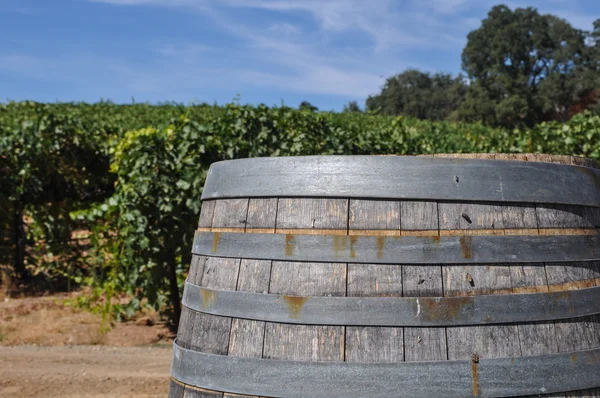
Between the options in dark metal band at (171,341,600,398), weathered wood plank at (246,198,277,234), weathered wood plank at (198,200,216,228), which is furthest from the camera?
weathered wood plank at (198,200,216,228)

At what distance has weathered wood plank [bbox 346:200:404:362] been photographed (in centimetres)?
185

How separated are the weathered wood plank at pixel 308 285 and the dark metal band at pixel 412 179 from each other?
0.05 metres

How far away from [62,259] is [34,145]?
1658mm

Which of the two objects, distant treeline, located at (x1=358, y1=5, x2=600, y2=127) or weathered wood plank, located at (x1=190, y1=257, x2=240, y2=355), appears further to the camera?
distant treeline, located at (x1=358, y1=5, x2=600, y2=127)

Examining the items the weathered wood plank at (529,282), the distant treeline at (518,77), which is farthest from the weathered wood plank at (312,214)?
the distant treeline at (518,77)

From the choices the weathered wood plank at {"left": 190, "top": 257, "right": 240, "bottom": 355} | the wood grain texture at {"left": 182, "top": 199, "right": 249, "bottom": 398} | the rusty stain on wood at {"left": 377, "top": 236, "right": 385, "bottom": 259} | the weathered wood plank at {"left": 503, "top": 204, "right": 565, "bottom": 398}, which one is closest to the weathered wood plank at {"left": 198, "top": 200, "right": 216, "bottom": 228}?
the wood grain texture at {"left": 182, "top": 199, "right": 249, "bottom": 398}

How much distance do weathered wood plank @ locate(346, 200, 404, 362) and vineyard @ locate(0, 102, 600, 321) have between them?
4096 millimetres

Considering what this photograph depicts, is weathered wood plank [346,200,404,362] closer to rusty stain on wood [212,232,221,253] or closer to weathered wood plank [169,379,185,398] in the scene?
rusty stain on wood [212,232,221,253]

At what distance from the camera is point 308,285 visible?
75.8 inches

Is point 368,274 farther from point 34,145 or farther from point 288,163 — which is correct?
point 34,145

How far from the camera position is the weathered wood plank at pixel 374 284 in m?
1.85

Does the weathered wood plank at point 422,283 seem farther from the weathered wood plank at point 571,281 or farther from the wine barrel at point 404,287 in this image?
the weathered wood plank at point 571,281

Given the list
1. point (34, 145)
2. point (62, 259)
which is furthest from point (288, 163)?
point (62, 259)

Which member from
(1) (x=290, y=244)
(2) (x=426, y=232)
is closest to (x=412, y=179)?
→ (2) (x=426, y=232)
